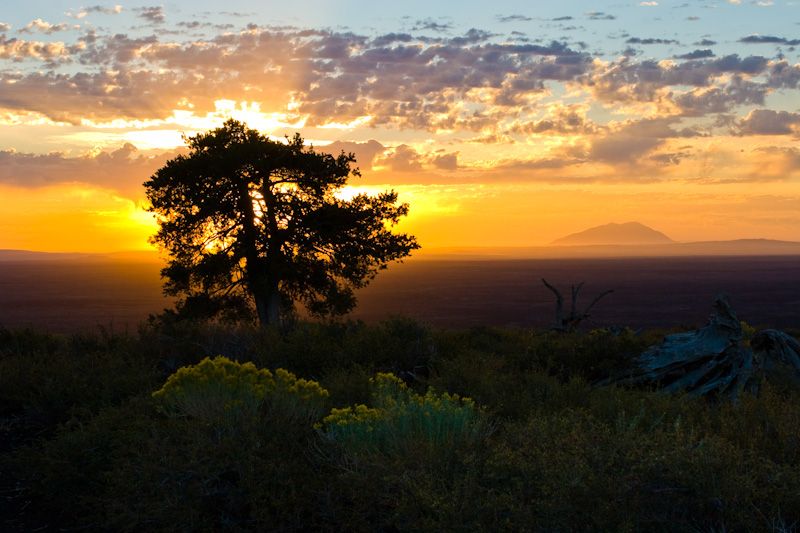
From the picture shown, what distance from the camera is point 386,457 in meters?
5.92

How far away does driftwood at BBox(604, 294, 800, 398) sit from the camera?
10.1 meters

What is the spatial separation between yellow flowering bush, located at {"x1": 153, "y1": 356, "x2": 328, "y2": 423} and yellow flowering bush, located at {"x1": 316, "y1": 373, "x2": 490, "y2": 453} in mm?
914

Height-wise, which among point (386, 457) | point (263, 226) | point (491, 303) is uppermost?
point (263, 226)

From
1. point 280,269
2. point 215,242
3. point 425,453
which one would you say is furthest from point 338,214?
point 425,453

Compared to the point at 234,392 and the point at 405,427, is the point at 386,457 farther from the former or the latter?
the point at 234,392

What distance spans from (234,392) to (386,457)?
2.81m

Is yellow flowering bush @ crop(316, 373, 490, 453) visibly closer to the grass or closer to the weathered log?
the grass

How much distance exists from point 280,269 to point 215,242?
3012 millimetres

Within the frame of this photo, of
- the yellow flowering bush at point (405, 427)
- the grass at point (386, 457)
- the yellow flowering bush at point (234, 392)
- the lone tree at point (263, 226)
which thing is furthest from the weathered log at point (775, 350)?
the lone tree at point (263, 226)

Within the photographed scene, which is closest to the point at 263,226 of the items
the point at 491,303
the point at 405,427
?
the point at 405,427

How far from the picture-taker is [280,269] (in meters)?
21.2

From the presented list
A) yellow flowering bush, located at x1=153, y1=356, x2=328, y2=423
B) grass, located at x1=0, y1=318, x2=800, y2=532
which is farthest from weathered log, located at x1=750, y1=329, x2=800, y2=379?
yellow flowering bush, located at x1=153, y1=356, x2=328, y2=423

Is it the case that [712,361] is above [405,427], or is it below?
below

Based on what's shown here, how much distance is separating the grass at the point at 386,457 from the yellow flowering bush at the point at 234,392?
0.03m
